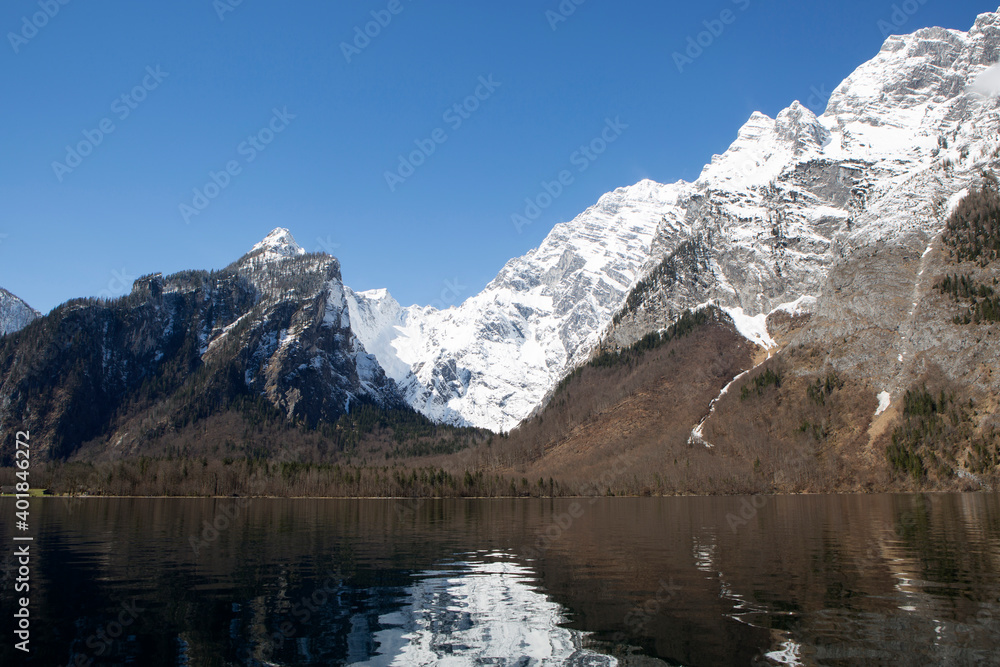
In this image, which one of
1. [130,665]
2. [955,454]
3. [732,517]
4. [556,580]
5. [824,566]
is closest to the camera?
[130,665]

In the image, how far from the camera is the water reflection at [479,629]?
90.9 feet

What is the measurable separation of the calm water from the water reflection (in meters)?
0.14

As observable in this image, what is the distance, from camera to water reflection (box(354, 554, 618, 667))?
90.9ft

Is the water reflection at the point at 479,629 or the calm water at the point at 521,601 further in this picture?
the calm water at the point at 521,601

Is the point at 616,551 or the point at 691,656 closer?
the point at 691,656

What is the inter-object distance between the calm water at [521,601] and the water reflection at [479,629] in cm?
14

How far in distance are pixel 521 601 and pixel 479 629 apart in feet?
21.4

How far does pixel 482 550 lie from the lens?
67.6m

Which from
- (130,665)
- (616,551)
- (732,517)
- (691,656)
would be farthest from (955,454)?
(130,665)

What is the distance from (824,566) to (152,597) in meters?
45.8

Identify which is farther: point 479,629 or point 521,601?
point 521,601

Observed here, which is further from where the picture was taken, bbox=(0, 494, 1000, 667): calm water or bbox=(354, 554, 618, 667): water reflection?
bbox=(0, 494, 1000, 667): calm water

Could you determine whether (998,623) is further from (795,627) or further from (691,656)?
(691,656)

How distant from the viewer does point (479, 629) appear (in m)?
33.0
